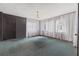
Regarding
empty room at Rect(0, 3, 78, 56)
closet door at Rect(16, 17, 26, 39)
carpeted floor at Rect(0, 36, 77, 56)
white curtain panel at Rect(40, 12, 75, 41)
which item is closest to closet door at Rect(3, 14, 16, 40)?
empty room at Rect(0, 3, 78, 56)

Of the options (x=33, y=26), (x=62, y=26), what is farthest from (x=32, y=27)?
(x=62, y=26)

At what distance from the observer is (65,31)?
5859 mm

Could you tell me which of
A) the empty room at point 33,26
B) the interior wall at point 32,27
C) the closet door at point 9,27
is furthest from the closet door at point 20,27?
the interior wall at point 32,27

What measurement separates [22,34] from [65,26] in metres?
4.33

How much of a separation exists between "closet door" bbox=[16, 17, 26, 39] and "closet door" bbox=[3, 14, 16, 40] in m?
0.30

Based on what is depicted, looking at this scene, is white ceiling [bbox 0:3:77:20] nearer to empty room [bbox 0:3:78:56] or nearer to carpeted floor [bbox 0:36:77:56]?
empty room [bbox 0:3:78:56]

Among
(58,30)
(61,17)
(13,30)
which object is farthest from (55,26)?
(13,30)

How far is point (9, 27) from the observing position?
21.0 feet

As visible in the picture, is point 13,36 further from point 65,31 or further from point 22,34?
point 65,31

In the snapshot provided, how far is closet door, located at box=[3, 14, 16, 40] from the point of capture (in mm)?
6073

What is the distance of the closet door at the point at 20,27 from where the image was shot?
23.0 ft

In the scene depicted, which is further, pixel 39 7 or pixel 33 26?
pixel 33 26

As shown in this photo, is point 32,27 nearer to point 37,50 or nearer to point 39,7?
point 39,7

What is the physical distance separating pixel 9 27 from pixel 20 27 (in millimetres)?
1137
